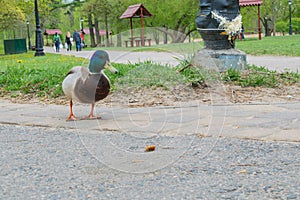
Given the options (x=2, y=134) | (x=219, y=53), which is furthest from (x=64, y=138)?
(x=219, y=53)

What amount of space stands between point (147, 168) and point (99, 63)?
3.90ft

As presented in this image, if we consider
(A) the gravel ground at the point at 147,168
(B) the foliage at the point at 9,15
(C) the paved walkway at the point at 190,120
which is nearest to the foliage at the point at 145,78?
(C) the paved walkway at the point at 190,120

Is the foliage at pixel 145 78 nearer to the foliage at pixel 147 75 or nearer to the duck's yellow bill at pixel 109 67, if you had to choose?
the foliage at pixel 147 75

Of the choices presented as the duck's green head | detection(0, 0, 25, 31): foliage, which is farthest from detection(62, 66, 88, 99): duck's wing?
detection(0, 0, 25, 31): foliage

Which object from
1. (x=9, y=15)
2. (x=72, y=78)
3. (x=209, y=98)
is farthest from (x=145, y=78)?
(x=9, y=15)

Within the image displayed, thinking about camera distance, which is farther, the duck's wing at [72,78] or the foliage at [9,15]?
the foliage at [9,15]

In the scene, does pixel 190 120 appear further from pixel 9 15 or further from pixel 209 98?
pixel 9 15

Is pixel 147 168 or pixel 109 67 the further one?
pixel 109 67

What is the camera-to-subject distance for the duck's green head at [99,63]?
13.7 ft

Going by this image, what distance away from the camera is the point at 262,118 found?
5023 mm

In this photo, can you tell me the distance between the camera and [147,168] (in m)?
3.45

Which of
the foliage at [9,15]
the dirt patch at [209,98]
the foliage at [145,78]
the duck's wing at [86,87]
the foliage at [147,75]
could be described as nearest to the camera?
the foliage at [147,75]

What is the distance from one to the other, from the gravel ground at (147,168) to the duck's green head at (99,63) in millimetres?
622

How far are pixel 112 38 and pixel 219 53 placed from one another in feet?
14.8
